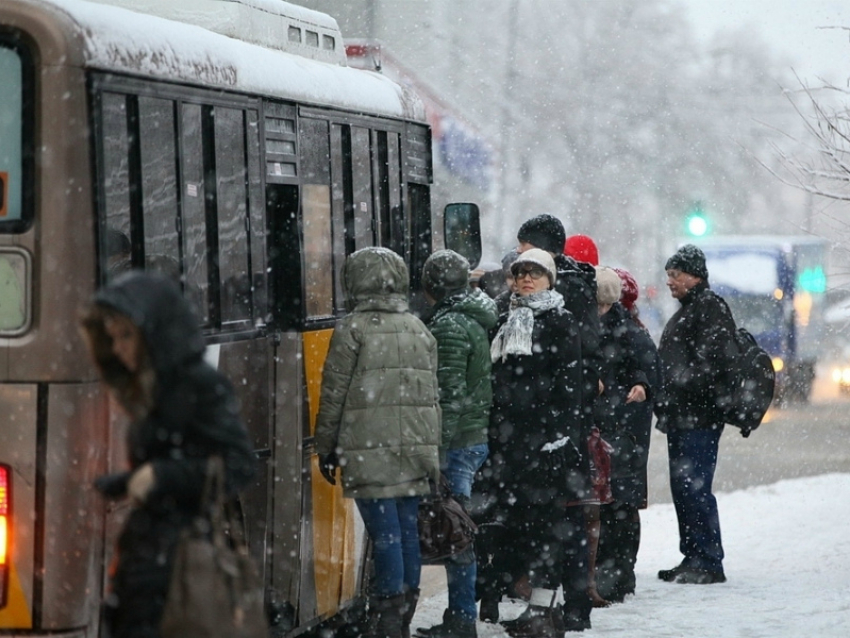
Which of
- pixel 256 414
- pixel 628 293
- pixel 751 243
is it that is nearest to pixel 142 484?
pixel 256 414

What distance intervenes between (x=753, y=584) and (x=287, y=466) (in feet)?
14.6

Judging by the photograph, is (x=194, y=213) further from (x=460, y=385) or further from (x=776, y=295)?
(x=776, y=295)

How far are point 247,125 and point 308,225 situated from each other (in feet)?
2.33

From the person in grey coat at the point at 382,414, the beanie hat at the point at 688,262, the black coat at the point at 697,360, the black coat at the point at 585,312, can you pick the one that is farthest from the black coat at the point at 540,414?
the beanie hat at the point at 688,262

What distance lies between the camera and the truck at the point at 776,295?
30.6m

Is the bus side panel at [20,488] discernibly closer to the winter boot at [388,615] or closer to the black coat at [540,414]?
the winter boot at [388,615]

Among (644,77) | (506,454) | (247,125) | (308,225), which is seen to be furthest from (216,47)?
(644,77)

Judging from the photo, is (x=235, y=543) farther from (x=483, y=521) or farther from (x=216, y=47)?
(x=483, y=521)

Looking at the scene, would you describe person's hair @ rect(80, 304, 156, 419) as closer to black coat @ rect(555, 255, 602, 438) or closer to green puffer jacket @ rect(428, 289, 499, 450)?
green puffer jacket @ rect(428, 289, 499, 450)

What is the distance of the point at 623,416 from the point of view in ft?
33.0

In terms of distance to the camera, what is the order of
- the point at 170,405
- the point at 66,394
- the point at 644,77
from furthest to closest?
1. the point at 644,77
2. the point at 66,394
3. the point at 170,405

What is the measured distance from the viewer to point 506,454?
8766 mm

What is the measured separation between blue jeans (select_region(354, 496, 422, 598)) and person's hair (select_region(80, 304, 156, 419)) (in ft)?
10.1

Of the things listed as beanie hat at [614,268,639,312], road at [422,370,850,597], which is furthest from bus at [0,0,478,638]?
road at [422,370,850,597]
